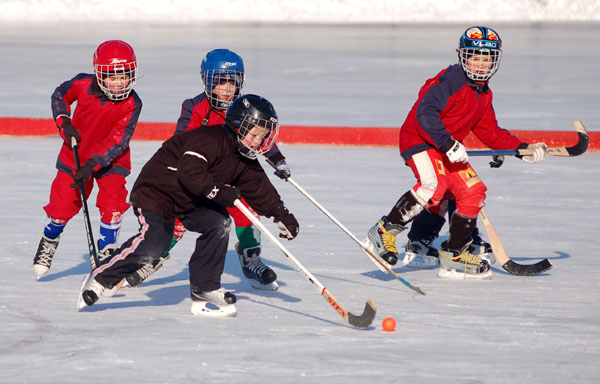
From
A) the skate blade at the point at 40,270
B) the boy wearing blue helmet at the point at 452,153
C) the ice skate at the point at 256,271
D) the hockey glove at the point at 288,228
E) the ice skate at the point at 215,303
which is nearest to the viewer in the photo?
the ice skate at the point at 215,303

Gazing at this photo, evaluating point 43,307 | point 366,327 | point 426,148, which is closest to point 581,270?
point 426,148

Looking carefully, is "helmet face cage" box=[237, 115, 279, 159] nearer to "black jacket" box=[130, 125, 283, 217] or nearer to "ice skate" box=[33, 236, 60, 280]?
"black jacket" box=[130, 125, 283, 217]

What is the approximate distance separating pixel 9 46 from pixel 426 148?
17.6 meters

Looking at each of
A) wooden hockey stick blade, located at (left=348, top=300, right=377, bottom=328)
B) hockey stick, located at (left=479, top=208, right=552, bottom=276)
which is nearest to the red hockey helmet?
wooden hockey stick blade, located at (left=348, top=300, right=377, bottom=328)

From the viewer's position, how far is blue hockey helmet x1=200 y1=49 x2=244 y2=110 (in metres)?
5.30

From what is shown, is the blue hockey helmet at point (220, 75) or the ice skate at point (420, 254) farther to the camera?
the ice skate at point (420, 254)

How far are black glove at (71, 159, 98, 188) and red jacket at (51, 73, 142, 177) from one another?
0.48ft

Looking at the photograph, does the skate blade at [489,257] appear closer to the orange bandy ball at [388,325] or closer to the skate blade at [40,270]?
the orange bandy ball at [388,325]

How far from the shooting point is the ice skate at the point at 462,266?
553cm

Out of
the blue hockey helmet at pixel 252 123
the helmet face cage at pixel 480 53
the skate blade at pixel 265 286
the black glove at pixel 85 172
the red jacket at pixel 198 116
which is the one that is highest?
the helmet face cage at pixel 480 53

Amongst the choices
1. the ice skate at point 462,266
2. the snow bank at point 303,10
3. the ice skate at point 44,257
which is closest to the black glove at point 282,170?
the ice skate at point 462,266

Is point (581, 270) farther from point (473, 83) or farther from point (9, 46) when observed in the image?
point (9, 46)

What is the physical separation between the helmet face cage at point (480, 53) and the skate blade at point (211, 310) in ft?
6.16

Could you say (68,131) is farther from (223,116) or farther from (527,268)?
(527,268)
